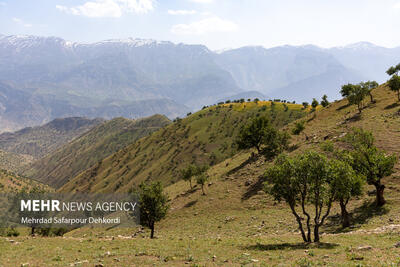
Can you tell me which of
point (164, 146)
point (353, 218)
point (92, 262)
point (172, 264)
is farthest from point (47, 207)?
point (164, 146)

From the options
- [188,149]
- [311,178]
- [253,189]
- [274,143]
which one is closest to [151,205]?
[311,178]

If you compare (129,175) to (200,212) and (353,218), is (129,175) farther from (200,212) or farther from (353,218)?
(353,218)

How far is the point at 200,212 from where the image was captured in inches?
2276

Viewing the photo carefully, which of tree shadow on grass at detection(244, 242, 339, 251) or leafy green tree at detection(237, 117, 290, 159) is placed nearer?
tree shadow on grass at detection(244, 242, 339, 251)

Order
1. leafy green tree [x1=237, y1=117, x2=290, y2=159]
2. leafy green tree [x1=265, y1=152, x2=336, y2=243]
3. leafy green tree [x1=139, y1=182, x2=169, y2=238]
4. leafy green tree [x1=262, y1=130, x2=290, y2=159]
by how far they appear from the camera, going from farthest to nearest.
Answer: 1. leafy green tree [x1=237, y1=117, x2=290, y2=159]
2. leafy green tree [x1=262, y1=130, x2=290, y2=159]
3. leafy green tree [x1=139, y1=182, x2=169, y2=238]
4. leafy green tree [x1=265, y1=152, x2=336, y2=243]

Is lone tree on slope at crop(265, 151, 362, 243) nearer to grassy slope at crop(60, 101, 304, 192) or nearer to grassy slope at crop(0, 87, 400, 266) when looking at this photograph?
grassy slope at crop(0, 87, 400, 266)

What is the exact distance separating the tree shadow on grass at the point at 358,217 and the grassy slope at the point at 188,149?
101 metres

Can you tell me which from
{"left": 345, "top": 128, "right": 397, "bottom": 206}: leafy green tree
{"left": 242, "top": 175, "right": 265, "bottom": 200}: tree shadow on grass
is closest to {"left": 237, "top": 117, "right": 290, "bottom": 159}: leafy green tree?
{"left": 242, "top": 175, "right": 265, "bottom": 200}: tree shadow on grass

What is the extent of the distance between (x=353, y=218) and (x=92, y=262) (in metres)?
35.4

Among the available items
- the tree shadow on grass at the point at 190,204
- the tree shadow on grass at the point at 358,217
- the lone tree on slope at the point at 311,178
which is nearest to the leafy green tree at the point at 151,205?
the lone tree on slope at the point at 311,178

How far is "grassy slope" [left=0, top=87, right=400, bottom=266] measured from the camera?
2245 cm

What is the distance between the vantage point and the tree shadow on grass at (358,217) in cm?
3444

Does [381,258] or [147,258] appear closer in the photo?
[381,258]

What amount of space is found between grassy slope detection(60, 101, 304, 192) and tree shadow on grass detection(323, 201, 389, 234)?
10129 cm
